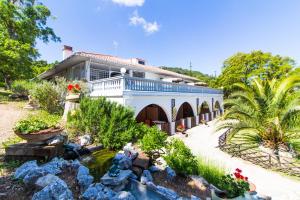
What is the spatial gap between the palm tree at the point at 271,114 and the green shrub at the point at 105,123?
6169mm

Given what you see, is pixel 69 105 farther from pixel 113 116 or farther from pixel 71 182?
pixel 71 182

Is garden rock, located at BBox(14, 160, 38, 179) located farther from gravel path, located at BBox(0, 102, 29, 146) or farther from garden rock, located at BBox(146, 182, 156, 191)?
gravel path, located at BBox(0, 102, 29, 146)

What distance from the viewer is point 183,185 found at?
5852 millimetres

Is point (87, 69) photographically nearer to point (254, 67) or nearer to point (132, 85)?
point (132, 85)

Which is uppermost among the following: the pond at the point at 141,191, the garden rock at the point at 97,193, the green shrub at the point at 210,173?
the garden rock at the point at 97,193

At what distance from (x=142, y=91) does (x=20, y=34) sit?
20.0m

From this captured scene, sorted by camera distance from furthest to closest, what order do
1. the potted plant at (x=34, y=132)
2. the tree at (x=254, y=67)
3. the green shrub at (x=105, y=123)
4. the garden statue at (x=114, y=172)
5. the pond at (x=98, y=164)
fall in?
the tree at (x=254, y=67) < the green shrub at (x=105, y=123) < the potted plant at (x=34, y=132) < the pond at (x=98, y=164) < the garden statue at (x=114, y=172)

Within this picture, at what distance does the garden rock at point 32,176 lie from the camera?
4.04 m

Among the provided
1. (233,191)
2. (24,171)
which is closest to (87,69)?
(24,171)

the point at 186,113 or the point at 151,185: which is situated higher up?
the point at 186,113

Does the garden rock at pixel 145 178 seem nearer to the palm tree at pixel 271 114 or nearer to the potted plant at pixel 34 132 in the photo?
the potted plant at pixel 34 132

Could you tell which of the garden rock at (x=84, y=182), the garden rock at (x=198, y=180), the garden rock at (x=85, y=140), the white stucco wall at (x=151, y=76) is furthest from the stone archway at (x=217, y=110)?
the garden rock at (x=84, y=182)

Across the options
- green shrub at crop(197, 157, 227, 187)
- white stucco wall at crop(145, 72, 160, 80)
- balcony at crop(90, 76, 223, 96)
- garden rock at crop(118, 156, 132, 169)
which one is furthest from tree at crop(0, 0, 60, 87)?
green shrub at crop(197, 157, 227, 187)

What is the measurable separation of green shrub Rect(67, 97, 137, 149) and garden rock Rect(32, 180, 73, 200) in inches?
153
